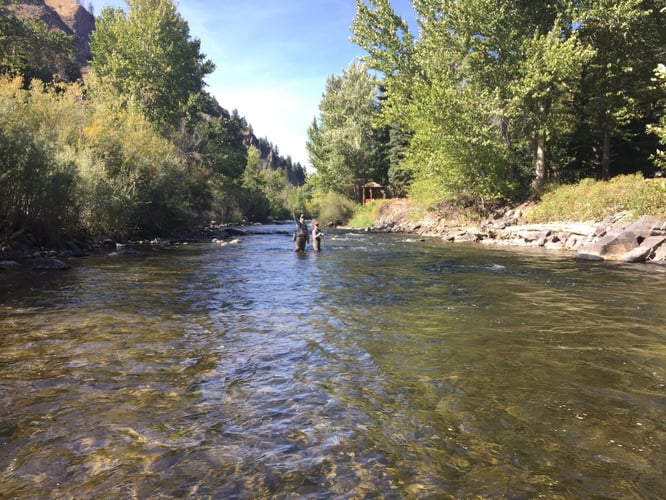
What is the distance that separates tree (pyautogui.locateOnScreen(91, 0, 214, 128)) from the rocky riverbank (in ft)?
85.7

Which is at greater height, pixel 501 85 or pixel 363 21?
pixel 363 21

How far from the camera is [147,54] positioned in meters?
44.5

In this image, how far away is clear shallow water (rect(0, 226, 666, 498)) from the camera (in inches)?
145

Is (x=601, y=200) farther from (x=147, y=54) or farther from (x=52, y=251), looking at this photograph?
(x=147, y=54)

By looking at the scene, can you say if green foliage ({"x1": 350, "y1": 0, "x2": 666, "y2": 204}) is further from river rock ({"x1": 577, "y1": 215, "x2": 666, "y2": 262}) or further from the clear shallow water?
the clear shallow water

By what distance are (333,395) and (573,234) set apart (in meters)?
22.2

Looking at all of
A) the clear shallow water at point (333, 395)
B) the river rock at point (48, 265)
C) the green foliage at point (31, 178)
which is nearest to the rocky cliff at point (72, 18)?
the green foliage at point (31, 178)

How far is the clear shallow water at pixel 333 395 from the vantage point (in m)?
3.69

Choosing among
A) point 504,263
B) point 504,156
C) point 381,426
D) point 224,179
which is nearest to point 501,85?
point 504,156

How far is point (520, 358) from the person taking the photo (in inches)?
258

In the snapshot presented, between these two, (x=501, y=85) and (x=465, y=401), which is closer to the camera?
(x=465, y=401)

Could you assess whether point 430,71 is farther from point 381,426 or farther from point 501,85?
point 381,426

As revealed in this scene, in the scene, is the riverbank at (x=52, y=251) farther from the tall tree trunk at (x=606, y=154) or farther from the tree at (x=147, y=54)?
the tall tree trunk at (x=606, y=154)

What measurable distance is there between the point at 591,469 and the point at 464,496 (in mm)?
1172
